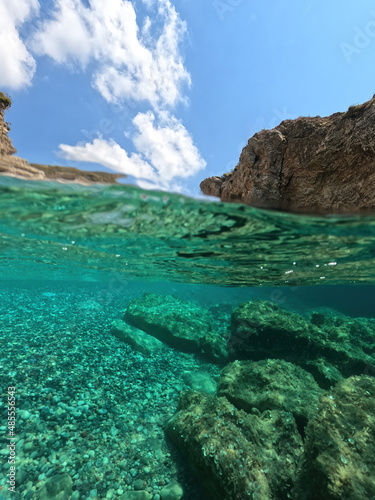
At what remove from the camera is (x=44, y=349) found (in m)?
10.9

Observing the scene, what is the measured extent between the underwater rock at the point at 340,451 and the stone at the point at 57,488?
501cm

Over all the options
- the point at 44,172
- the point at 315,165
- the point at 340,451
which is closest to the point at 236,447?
the point at 340,451

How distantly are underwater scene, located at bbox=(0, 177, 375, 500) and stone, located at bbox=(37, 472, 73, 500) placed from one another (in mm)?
22

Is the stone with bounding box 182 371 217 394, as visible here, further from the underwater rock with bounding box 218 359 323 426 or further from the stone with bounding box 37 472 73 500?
the stone with bounding box 37 472 73 500

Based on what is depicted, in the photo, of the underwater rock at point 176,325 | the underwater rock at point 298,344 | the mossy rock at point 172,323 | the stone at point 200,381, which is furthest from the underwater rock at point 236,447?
the mossy rock at point 172,323

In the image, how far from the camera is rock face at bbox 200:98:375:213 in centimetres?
682

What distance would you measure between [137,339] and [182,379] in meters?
3.61

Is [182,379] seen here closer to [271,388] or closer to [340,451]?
[271,388]

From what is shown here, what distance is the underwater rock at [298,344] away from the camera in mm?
10617

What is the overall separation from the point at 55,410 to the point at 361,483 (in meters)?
7.97

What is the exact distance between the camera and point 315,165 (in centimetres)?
746

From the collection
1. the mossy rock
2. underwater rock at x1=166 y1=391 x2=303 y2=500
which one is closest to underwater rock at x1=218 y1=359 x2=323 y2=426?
underwater rock at x1=166 y1=391 x2=303 y2=500

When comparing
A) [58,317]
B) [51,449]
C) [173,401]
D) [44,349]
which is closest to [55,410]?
[51,449]

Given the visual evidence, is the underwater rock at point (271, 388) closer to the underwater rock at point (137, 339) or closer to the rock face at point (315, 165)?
the underwater rock at point (137, 339)
